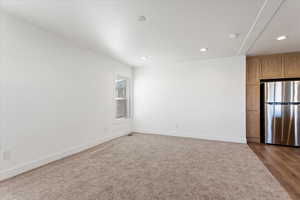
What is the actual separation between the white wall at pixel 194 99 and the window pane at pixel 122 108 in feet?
1.31

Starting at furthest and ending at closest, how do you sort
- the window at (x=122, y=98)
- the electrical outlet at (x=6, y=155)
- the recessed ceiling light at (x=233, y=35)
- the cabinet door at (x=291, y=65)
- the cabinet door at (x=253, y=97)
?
the window at (x=122, y=98) → the cabinet door at (x=253, y=97) → the cabinet door at (x=291, y=65) → the recessed ceiling light at (x=233, y=35) → the electrical outlet at (x=6, y=155)

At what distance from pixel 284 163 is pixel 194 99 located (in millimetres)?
2484

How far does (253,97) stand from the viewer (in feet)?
13.0

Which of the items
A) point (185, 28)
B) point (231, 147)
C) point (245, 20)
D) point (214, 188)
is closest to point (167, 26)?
point (185, 28)

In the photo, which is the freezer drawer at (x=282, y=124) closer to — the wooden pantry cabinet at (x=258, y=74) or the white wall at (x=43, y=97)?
the wooden pantry cabinet at (x=258, y=74)

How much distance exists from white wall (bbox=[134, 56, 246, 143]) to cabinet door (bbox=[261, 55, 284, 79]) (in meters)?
0.57

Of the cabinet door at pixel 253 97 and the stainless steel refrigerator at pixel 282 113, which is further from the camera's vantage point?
the cabinet door at pixel 253 97

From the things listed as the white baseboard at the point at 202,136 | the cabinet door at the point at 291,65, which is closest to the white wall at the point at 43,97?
the white baseboard at the point at 202,136

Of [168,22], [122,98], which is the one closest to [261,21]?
[168,22]

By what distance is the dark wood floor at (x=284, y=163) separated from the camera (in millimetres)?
1943

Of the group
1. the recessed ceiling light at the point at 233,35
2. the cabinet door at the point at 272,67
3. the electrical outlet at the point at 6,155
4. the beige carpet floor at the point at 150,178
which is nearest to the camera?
the beige carpet floor at the point at 150,178

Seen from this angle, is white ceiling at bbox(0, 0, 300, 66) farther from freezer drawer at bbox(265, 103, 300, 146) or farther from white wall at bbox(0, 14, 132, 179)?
freezer drawer at bbox(265, 103, 300, 146)

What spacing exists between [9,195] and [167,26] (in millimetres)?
3268

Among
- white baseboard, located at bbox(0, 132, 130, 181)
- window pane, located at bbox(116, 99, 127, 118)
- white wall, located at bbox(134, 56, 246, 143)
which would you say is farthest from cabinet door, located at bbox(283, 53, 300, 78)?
white baseboard, located at bbox(0, 132, 130, 181)
